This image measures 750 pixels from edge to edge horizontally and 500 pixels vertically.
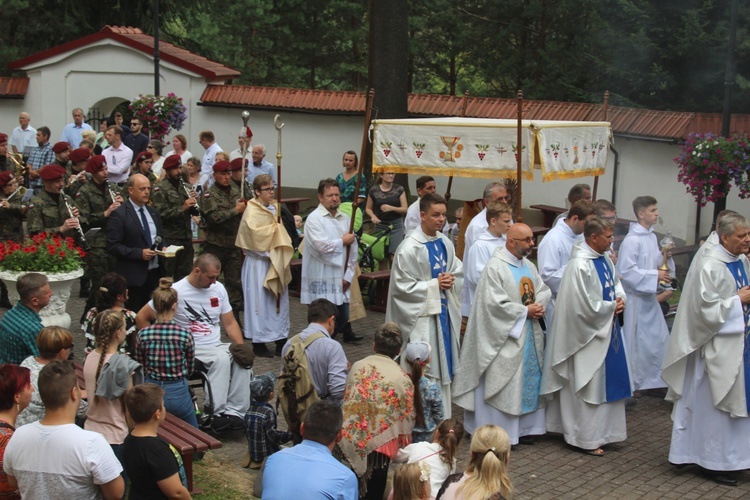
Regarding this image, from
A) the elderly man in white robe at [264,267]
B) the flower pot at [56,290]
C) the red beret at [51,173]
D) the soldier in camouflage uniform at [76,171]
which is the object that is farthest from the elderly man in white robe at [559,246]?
the soldier in camouflage uniform at [76,171]

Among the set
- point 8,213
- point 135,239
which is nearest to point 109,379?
point 135,239

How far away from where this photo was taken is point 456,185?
20.3 m

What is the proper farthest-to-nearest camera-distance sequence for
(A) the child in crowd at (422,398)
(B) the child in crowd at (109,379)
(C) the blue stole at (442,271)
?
1. (C) the blue stole at (442,271)
2. (A) the child in crowd at (422,398)
3. (B) the child in crowd at (109,379)

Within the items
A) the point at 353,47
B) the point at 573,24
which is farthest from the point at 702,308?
the point at 353,47

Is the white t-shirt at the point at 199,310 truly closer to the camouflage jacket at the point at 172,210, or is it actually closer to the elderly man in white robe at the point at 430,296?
the elderly man in white robe at the point at 430,296

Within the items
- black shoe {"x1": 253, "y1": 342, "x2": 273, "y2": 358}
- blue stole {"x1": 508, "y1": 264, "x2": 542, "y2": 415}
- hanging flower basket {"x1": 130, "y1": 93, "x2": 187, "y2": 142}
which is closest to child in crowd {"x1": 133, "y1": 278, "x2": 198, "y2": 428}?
blue stole {"x1": 508, "y1": 264, "x2": 542, "y2": 415}

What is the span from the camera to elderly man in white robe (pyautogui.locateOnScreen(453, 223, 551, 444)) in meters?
8.38

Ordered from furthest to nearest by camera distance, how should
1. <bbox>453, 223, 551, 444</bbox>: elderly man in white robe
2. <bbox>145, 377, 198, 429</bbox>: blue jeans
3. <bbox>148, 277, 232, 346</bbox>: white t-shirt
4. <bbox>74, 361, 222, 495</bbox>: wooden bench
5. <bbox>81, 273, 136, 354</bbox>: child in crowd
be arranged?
<bbox>453, 223, 551, 444</bbox>: elderly man in white robe → <bbox>148, 277, 232, 346</bbox>: white t-shirt → <bbox>81, 273, 136, 354</bbox>: child in crowd → <bbox>145, 377, 198, 429</bbox>: blue jeans → <bbox>74, 361, 222, 495</bbox>: wooden bench

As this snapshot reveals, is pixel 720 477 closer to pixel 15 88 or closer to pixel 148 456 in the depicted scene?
pixel 148 456

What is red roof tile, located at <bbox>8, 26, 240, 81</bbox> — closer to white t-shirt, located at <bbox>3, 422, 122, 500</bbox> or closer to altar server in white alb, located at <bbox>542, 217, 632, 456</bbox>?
altar server in white alb, located at <bbox>542, 217, 632, 456</bbox>

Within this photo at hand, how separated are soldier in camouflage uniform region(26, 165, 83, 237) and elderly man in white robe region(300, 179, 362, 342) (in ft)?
8.35

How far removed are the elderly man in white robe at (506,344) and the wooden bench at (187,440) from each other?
2371 mm

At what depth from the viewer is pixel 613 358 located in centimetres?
849

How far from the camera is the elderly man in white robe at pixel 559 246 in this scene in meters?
9.27
